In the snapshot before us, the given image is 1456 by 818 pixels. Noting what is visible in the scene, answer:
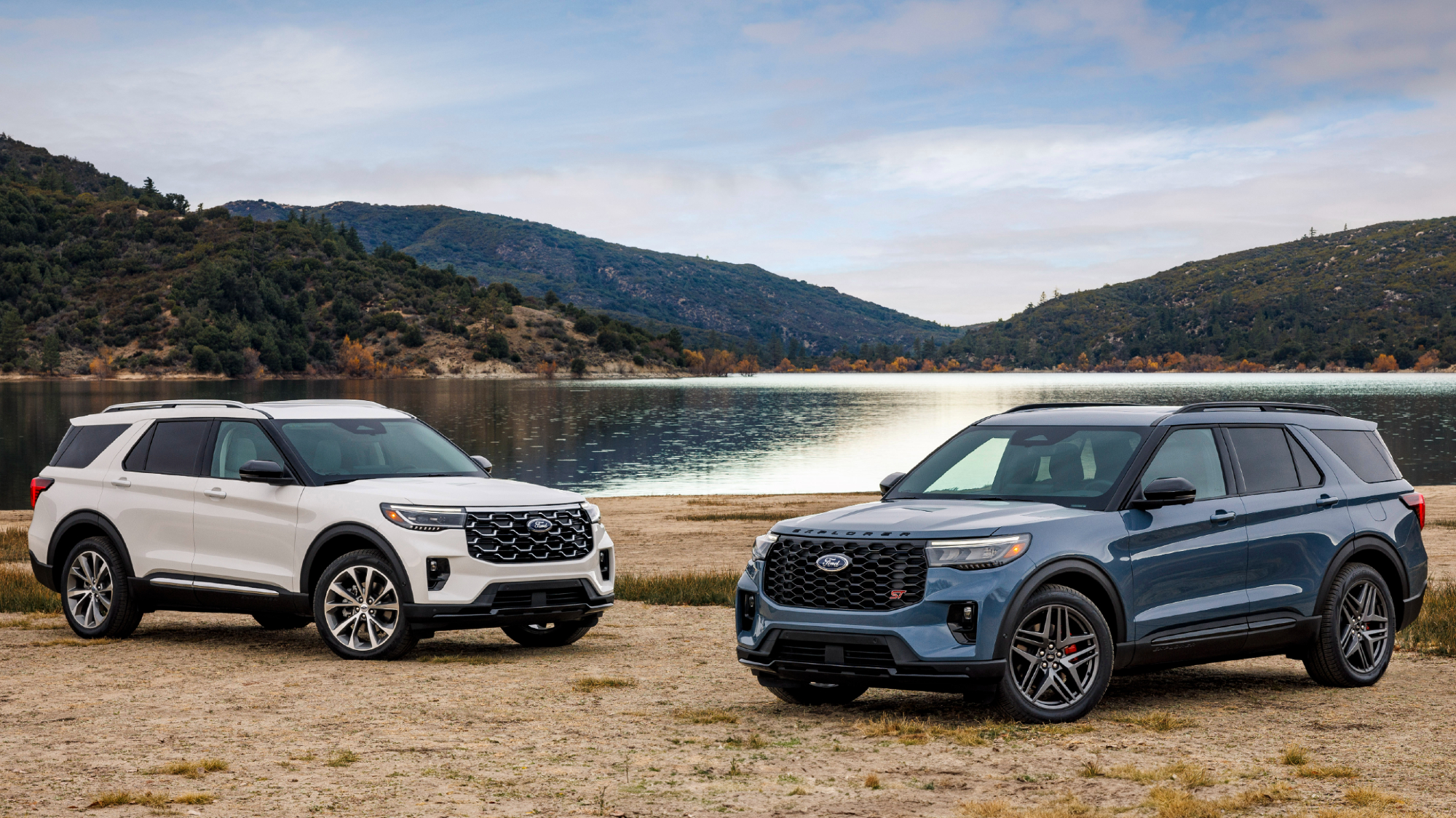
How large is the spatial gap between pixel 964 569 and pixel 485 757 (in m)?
2.93

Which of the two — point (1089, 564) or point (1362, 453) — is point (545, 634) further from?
point (1362, 453)

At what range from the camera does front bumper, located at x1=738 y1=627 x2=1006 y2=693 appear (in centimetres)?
777

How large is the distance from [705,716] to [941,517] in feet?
6.73

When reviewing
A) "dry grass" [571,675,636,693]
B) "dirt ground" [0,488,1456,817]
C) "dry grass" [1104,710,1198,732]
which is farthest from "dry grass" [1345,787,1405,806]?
"dry grass" [571,675,636,693]

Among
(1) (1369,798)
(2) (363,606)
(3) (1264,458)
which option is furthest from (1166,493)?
(2) (363,606)

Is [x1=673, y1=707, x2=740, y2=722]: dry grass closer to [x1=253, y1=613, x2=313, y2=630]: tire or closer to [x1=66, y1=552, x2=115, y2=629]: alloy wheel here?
[x1=253, y1=613, x2=313, y2=630]: tire

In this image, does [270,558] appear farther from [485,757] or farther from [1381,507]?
[1381,507]

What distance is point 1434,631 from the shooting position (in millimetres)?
12719

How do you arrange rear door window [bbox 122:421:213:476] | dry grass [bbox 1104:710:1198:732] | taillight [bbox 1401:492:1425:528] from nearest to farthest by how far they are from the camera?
dry grass [bbox 1104:710:1198:732] → taillight [bbox 1401:492:1425:528] → rear door window [bbox 122:421:213:476]

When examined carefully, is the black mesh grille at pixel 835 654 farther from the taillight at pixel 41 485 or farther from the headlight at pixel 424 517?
the taillight at pixel 41 485

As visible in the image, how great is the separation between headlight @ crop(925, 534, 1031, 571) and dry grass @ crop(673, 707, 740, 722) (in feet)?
5.87

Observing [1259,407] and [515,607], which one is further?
[515,607]

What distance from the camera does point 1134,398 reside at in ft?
424

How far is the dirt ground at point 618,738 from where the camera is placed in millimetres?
6566
